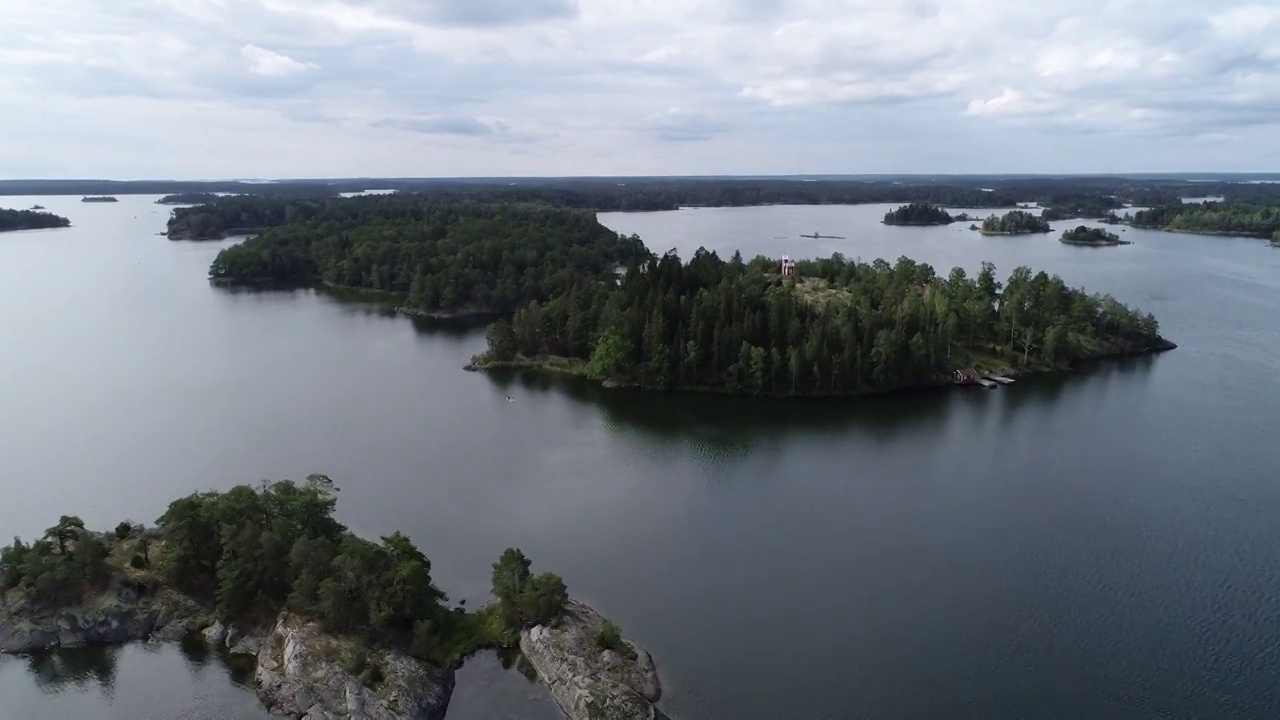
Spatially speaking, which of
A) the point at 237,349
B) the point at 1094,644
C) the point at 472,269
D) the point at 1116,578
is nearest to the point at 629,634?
the point at 1094,644

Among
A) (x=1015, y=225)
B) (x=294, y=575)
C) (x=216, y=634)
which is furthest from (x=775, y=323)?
(x=1015, y=225)

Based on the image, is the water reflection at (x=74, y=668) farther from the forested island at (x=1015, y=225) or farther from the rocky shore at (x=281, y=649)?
the forested island at (x=1015, y=225)

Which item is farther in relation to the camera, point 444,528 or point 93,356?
point 93,356

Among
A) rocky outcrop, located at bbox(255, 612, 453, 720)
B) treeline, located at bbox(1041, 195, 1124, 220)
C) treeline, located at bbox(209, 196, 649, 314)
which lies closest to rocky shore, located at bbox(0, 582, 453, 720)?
rocky outcrop, located at bbox(255, 612, 453, 720)

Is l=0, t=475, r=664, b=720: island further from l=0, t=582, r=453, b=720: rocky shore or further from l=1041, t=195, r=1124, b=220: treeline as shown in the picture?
l=1041, t=195, r=1124, b=220: treeline

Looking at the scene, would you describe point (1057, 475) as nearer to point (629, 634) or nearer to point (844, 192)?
point (629, 634)

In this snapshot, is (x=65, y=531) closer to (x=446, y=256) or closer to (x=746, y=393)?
(x=746, y=393)

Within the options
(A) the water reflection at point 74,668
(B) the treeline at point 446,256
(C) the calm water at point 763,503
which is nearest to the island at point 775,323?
(B) the treeline at point 446,256
